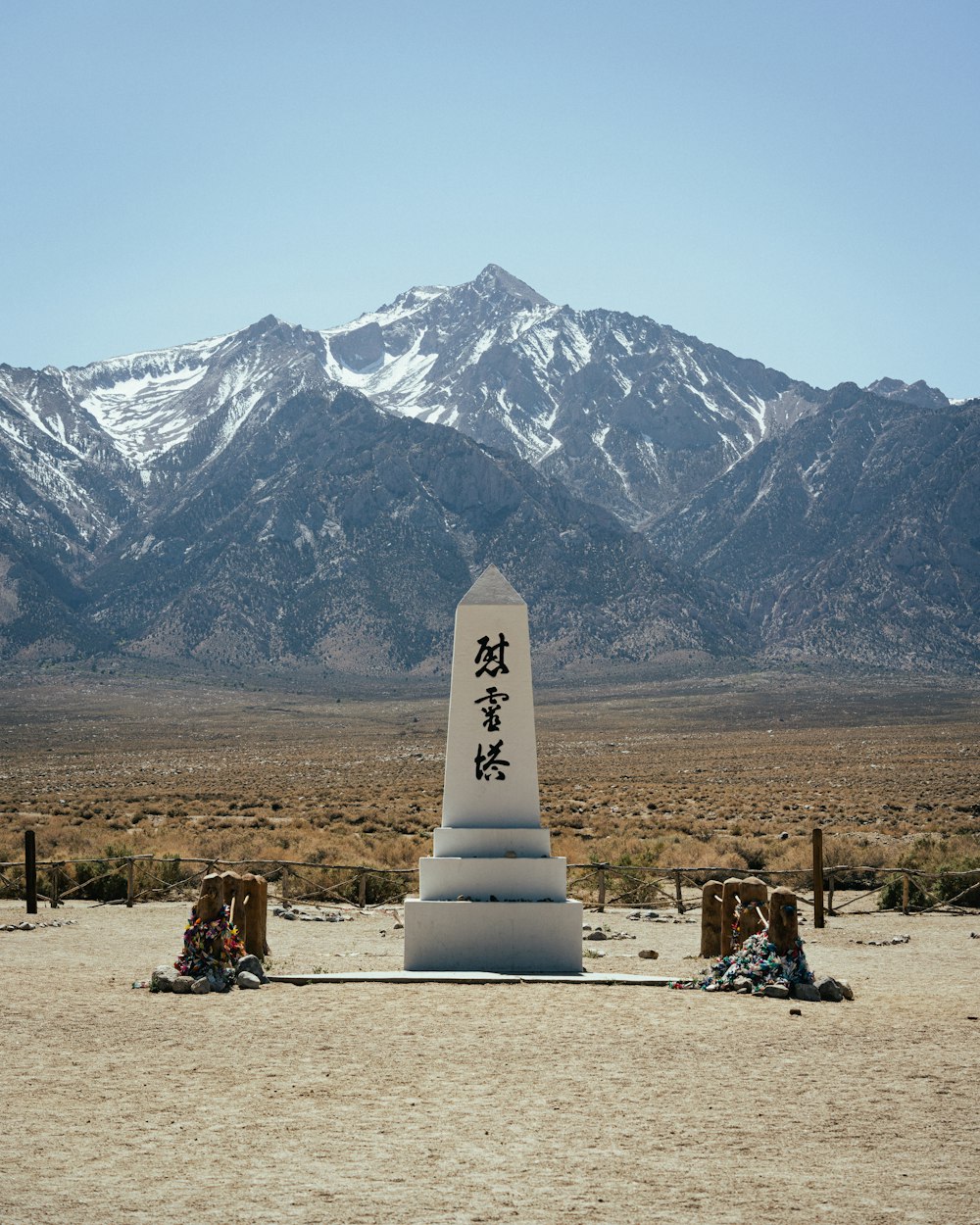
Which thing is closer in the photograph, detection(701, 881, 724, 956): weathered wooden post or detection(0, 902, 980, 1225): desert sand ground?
detection(0, 902, 980, 1225): desert sand ground

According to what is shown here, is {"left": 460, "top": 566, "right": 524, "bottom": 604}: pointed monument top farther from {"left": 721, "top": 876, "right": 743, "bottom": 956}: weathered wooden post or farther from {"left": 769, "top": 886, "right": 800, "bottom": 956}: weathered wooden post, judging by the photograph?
{"left": 769, "top": 886, "right": 800, "bottom": 956}: weathered wooden post

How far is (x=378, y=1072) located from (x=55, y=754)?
7162 centimetres

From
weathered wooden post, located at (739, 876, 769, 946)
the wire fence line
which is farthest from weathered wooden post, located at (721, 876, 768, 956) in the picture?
the wire fence line

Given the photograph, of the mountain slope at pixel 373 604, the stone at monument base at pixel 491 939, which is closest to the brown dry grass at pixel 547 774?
the stone at monument base at pixel 491 939

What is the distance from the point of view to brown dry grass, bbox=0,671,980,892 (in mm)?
30641

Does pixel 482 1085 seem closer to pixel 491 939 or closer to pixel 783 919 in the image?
pixel 783 919

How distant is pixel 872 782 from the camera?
5344 cm

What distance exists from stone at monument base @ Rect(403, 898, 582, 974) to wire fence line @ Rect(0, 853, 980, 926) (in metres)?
6.31

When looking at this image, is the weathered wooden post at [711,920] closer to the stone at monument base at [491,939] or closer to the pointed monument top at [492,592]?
the stone at monument base at [491,939]

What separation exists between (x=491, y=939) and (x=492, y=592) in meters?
3.49

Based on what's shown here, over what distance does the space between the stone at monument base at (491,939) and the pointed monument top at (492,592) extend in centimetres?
303

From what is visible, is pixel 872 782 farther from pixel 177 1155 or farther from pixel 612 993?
pixel 177 1155

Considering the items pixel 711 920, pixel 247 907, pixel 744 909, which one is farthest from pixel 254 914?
pixel 744 909

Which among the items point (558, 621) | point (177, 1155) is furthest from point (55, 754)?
point (558, 621)
